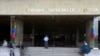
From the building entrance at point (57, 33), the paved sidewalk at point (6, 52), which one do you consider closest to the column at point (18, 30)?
the paved sidewalk at point (6, 52)

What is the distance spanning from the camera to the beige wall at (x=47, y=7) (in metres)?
32.3

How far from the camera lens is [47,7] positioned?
32344 mm

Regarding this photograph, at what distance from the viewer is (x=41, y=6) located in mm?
32281

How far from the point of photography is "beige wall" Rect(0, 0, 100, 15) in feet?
106

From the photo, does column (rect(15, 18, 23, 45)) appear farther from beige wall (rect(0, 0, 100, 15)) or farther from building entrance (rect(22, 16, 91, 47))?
building entrance (rect(22, 16, 91, 47))

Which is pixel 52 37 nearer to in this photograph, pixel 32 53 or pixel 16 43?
pixel 16 43

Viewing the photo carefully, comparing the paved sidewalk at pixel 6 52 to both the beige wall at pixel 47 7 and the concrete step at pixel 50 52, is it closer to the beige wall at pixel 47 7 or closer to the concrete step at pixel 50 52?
the concrete step at pixel 50 52

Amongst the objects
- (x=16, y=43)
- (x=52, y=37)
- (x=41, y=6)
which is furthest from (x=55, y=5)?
(x=52, y=37)

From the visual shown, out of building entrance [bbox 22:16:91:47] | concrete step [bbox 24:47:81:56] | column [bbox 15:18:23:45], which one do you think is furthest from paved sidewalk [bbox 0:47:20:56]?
building entrance [bbox 22:16:91:47]

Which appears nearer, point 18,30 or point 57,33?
point 18,30

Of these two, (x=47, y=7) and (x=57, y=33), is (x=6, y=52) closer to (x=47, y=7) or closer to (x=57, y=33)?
(x=47, y=7)

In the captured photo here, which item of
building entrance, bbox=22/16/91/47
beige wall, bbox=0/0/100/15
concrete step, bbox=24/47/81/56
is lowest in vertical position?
concrete step, bbox=24/47/81/56

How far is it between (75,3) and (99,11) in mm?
2752

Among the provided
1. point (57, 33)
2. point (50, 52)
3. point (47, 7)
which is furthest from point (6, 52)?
point (57, 33)
